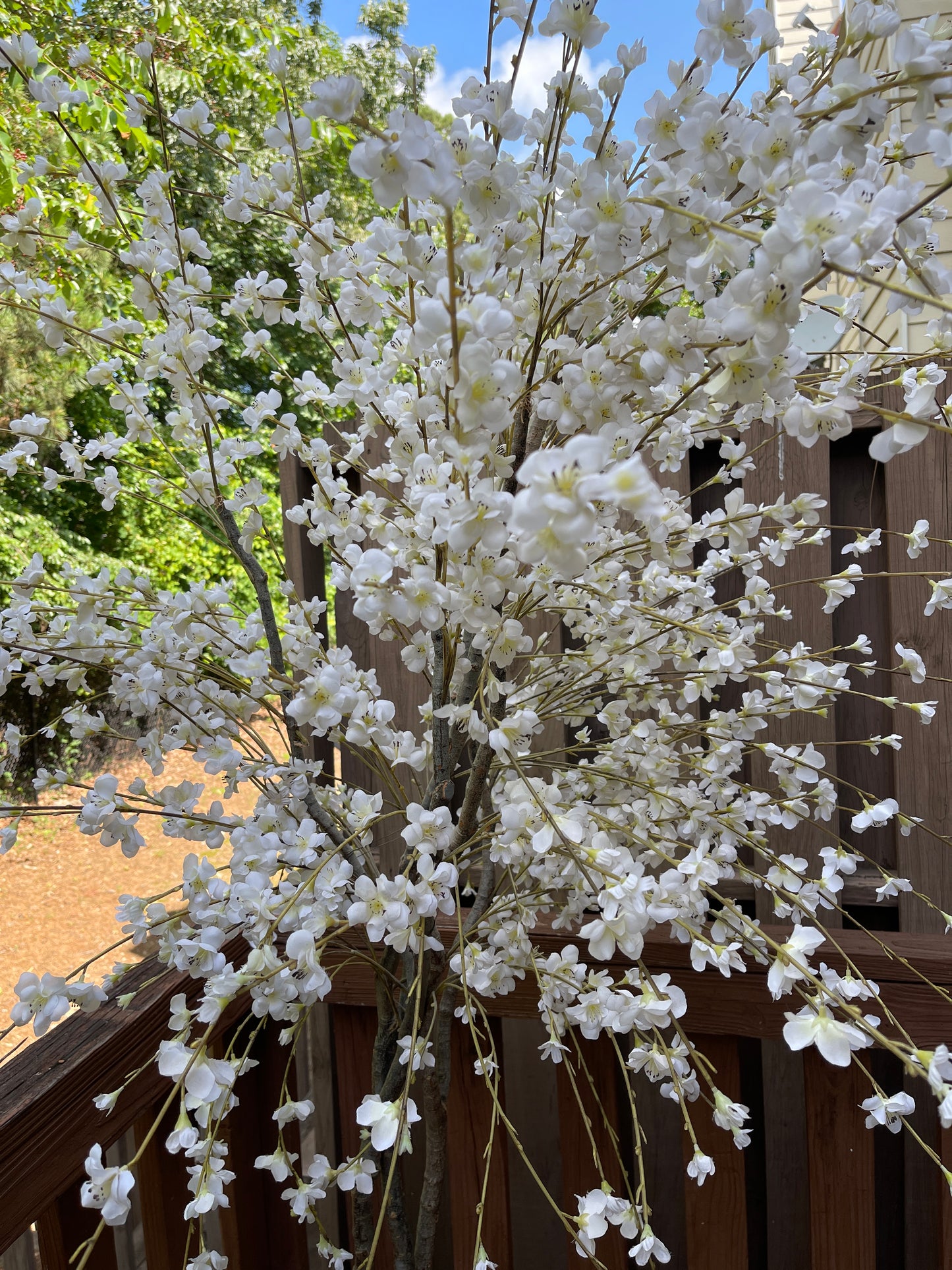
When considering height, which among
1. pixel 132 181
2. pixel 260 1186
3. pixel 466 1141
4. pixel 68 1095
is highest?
pixel 132 181

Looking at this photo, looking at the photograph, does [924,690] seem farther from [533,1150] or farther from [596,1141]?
[533,1150]

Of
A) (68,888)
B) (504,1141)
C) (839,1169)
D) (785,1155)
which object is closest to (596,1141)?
(504,1141)

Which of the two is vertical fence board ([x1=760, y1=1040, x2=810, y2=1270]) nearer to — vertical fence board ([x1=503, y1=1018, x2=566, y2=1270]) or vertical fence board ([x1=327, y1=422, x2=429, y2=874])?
vertical fence board ([x1=503, y1=1018, x2=566, y2=1270])

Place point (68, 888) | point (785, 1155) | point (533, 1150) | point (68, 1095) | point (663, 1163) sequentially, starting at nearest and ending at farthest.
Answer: point (68, 1095) → point (785, 1155) → point (663, 1163) → point (533, 1150) → point (68, 888)

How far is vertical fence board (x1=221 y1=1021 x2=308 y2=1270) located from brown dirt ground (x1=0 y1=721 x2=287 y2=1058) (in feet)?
8.42

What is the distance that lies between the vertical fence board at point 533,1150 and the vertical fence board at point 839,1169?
739 millimetres

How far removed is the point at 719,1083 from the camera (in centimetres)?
127

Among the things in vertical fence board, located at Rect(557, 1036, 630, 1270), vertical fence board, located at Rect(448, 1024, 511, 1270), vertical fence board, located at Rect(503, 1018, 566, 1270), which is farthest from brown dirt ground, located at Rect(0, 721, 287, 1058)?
vertical fence board, located at Rect(557, 1036, 630, 1270)

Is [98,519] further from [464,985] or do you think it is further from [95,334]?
[464,985]

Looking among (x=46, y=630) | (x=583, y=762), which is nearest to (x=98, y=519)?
(x=46, y=630)

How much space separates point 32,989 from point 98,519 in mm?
6272

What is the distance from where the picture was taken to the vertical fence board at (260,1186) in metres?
1.24

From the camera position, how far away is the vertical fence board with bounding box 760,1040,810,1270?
1.57 meters

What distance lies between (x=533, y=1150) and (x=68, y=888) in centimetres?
376
